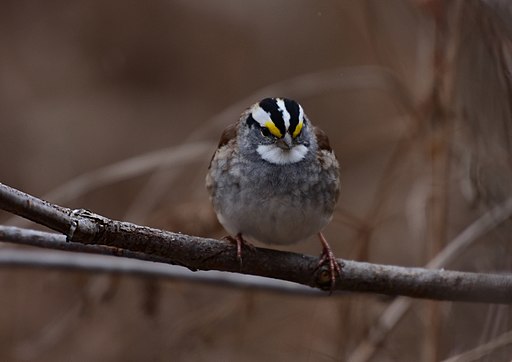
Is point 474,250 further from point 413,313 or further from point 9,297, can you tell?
point 9,297

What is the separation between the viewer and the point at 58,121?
7.39m

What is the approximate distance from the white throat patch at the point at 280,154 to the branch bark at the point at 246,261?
1.32 feet

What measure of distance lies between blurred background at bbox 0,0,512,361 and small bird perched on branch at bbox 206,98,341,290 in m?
0.47

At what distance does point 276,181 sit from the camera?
3287 mm

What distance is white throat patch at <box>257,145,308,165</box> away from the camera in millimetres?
3332

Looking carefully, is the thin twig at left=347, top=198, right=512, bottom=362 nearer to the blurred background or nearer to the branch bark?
the blurred background

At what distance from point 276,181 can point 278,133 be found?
7.0 inches

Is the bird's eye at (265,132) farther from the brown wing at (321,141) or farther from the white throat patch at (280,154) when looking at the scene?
the brown wing at (321,141)

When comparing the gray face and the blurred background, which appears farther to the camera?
the blurred background

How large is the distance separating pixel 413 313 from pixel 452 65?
1.37 meters

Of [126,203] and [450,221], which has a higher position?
[126,203]

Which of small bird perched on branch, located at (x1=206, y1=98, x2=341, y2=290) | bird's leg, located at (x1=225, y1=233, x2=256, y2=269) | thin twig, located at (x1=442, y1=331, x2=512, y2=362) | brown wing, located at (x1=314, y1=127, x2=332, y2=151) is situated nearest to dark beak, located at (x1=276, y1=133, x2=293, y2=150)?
small bird perched on branch, located at (x1=206, y1=98, x2=341, y2=290)

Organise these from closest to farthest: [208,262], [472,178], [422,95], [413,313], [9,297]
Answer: [208,262] < [472,178] < [422,95] < [413,313] < [9,297]

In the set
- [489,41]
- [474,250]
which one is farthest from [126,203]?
[489,41]
